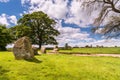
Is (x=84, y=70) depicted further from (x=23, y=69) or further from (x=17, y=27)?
(x=17, y=27)

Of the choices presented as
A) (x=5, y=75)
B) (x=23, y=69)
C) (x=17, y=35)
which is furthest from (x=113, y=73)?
(x=17, y=35)

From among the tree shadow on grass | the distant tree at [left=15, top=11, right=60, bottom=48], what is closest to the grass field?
the tree shadow on grass

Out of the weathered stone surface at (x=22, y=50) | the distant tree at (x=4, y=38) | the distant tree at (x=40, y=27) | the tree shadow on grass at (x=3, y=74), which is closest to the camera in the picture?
the tree shadow on grass at (x=3, y=74)

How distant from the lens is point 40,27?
62219 mm

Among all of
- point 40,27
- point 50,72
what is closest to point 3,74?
point 50,72

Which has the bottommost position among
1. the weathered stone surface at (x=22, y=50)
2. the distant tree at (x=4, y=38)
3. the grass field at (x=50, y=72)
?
the grass field at (x=50, y=72)

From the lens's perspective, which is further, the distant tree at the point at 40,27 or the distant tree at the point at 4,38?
the distant tree at the point at 40,27

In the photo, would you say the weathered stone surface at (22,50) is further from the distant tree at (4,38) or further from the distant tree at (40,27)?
the distant tree at (40,27)

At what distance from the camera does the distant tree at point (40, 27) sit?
199 ft

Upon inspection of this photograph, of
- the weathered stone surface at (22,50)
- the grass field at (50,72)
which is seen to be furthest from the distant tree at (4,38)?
the grass field at (50,72)

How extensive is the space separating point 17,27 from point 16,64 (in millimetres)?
41195

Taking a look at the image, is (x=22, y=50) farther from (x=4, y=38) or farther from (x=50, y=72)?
(x=4, y=38)

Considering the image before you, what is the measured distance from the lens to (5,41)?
45.6m

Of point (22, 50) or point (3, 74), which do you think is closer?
point (3, 74)
